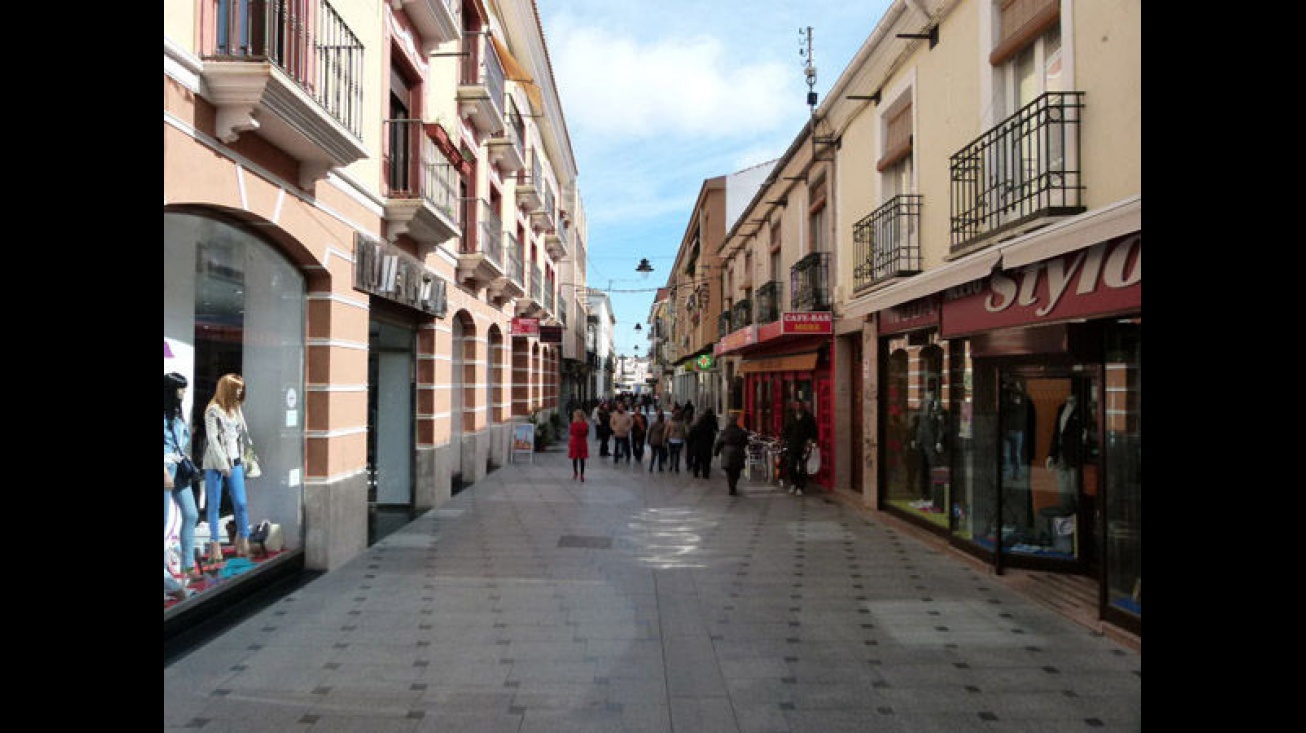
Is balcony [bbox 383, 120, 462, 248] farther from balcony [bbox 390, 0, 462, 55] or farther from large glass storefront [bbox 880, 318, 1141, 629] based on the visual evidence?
large glass storefront [bbox 880, 318, 1141, 629]

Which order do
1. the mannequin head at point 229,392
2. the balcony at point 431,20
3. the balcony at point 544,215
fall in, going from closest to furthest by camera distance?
the mannequin head at point 229,392, the balcony at point 431,20, the balcony at point 544,215

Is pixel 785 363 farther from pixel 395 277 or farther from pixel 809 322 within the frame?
pixel 395 277

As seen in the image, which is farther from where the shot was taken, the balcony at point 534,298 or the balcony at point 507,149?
the balcony at point 534,298

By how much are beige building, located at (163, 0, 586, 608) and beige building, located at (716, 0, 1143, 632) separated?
626cm

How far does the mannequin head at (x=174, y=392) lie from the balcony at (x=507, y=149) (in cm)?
1155

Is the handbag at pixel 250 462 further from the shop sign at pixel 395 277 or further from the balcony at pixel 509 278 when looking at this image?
the balcony at pixel 509 278

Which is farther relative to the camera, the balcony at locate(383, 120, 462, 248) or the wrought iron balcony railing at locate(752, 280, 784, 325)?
the wrought iron balcony railing at locate(752, 280, 784, 325)

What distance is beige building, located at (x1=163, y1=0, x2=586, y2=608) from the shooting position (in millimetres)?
6066

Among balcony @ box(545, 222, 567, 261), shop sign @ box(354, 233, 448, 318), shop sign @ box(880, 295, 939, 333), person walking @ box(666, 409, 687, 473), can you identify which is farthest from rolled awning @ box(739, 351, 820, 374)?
balcony @ box(545, 222, 567, 261)

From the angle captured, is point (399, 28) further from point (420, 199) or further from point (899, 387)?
point (899, 387)

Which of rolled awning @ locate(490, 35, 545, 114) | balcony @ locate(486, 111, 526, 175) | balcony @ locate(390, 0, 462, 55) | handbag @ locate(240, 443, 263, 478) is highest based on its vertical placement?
rolled awning @ locate(490, 35, 545, 114)

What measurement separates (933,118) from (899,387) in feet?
12.6

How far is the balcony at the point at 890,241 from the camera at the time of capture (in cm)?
1063

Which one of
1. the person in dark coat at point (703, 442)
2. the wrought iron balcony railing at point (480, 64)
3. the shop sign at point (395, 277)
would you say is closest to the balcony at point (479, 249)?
the shop sign at point (395, 277)
